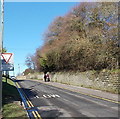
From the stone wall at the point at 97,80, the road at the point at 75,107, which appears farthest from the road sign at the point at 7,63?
the stone wall at the point at 97,80

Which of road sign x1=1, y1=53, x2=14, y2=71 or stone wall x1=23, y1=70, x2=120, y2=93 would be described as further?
stone wall x1=23, y1=70, x2=120, y2=93

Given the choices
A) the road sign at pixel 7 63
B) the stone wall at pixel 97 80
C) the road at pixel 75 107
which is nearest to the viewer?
the road sign at pixel 7 63

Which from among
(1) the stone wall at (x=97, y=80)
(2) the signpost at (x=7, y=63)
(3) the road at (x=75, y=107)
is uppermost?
(2) the signpost at (x=7, y=63)

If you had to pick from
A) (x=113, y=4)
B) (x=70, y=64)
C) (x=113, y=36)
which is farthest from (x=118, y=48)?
(x=70, y=64)

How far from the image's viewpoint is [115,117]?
8.45 m

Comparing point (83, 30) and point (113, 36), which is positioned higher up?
point (83, 30)

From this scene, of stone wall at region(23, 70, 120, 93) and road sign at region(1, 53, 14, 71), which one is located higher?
road sign at region(1, 53, 14, 71)

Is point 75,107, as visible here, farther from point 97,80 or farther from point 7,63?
point 97,80

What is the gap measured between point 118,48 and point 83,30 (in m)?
10.7

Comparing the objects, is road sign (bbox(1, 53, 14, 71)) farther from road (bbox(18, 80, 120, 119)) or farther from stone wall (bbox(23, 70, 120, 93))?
stone wall (bbox(23, 70, 120, 93))

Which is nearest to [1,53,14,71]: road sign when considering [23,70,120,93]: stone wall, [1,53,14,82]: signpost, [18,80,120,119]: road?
[1,53,14,82]: signpost

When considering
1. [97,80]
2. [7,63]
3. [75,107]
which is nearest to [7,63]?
[7,63]

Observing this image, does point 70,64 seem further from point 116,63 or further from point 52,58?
point 116,63

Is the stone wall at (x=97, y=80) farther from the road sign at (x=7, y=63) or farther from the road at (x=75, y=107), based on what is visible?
the road sign at (x=7, y=63)
